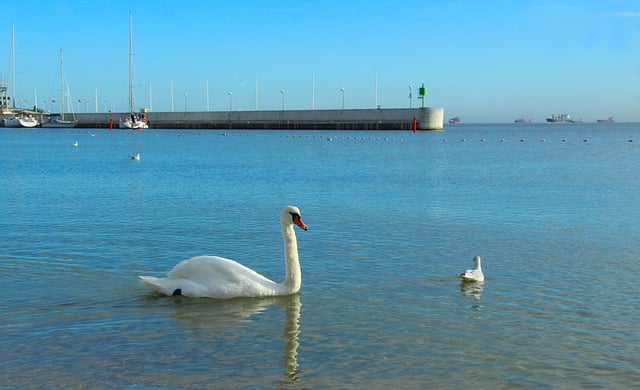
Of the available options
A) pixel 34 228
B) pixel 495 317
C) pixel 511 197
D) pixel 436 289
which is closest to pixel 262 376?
pixel 495 317

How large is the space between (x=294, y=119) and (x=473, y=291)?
440 feet

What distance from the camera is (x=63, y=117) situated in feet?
550

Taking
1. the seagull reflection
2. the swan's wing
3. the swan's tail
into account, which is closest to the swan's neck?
the swan's wing

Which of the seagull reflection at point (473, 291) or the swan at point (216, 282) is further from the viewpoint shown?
the seagull reflection at point (473, 291)

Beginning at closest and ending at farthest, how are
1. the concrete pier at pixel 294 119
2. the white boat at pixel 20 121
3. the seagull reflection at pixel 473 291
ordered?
the seagull reflection at pixel 473 291, the concrete pier at pixel 294 119, the white boat at pixel 20 121

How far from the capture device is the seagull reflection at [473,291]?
1099 centimetres

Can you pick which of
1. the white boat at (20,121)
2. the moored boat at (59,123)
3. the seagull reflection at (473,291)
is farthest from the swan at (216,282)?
the moored boat at (59,123)

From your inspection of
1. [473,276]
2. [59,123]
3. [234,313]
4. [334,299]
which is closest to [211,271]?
[234,313]

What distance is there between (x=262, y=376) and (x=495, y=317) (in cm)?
384

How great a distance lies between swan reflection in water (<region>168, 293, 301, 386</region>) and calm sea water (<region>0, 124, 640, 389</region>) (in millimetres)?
38

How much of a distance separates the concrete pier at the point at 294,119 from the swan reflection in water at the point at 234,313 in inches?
4555

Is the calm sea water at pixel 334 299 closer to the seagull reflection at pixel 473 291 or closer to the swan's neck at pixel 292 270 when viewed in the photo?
the seagull reflection at pixel 473 291

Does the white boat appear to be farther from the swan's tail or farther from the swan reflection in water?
the swan reflection in water

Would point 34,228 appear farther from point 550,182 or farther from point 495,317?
point 550,182
